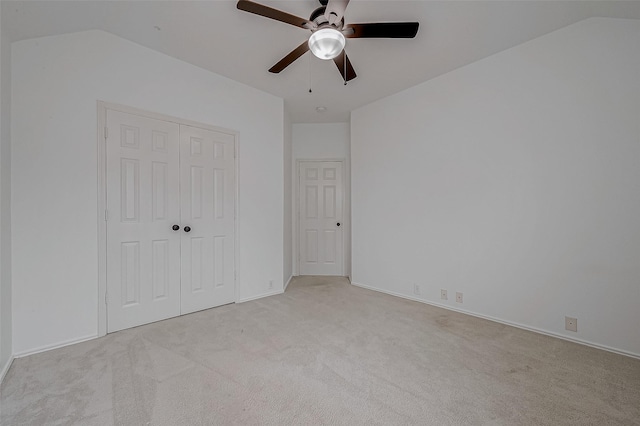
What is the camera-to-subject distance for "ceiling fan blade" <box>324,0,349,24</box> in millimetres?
1607

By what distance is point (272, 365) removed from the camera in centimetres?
194

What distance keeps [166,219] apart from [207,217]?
425 mm

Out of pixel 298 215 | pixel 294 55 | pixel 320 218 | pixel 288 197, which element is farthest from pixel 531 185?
pixel 298 215

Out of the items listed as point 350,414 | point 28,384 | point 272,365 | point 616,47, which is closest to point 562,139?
point 616,47

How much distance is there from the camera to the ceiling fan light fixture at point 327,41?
1.70 metres

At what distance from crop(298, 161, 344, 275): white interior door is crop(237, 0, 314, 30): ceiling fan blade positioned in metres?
3.03

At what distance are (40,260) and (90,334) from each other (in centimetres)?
74

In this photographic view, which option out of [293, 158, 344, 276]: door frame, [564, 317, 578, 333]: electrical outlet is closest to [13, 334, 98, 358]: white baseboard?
[293, 158, 344, 276]: door frame

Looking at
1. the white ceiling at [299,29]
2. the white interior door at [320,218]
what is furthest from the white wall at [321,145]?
the white ceiling at [299,29]

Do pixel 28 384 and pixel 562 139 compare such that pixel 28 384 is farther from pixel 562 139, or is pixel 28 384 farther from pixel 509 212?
pixel 562 139

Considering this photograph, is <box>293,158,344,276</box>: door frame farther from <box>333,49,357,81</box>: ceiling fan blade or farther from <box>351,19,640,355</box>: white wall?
<box>333,49,357,81</box>: ceiling fan blade

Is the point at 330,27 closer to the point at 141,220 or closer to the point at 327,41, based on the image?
the point at 327,41

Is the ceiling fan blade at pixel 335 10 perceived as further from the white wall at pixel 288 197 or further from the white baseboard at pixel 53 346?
the white baseboard at pixel 53 346

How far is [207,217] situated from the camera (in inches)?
120
